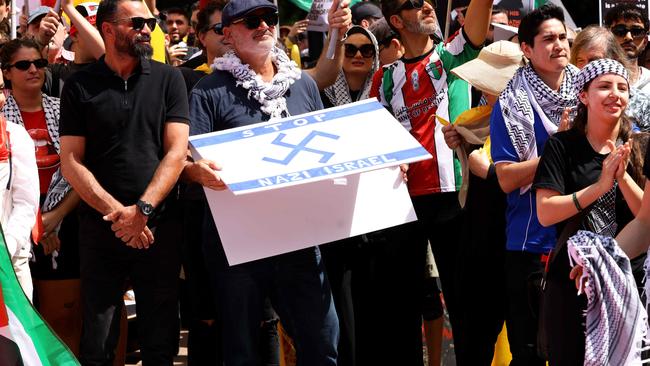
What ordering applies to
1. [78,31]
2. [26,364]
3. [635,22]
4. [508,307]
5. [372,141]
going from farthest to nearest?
[635,22] → [78,31] → [508,307] → [372,141] → [26,364]

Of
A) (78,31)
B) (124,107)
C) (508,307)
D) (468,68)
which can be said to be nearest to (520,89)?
(468,68)

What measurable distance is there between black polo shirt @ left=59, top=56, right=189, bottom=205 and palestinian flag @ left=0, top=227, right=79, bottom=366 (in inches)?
68.2

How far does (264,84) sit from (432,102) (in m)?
1.49

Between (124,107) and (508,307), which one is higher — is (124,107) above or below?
above

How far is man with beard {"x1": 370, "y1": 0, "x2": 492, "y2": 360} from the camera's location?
7.31 meters

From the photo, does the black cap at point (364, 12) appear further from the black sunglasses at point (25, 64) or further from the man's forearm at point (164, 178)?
the man's forearm at point (164, 178)

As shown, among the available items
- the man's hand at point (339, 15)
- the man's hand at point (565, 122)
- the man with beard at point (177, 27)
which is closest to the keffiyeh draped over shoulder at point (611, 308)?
the man's hand at point (565, 122)

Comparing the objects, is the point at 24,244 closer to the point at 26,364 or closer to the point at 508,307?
the point at 26,364

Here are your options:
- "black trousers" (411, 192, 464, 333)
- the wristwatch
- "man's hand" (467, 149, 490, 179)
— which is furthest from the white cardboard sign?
"black trousers" (411, 192, 464, 333)

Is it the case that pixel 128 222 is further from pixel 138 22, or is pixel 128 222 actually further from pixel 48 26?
pixel 48 26

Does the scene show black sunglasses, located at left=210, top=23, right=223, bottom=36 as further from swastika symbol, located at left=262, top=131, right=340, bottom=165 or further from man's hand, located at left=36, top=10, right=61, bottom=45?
swastika symbol, located at left=262, top=131, right=340, bottom=165

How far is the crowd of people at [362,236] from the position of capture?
19.3 feet

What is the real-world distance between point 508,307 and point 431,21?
1947mm

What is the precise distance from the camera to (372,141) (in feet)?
20.2
